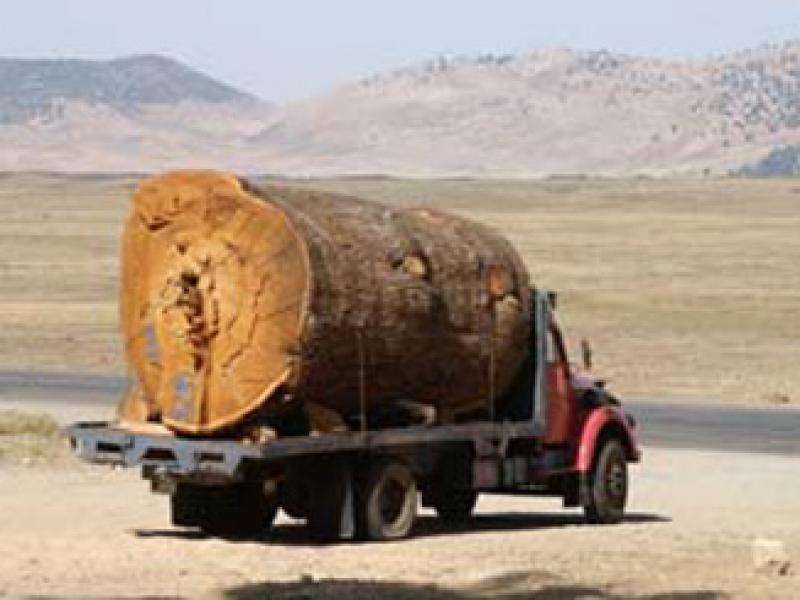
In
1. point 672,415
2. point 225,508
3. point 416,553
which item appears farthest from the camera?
point 672,415

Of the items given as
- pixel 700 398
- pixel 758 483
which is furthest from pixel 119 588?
pixel 700 398

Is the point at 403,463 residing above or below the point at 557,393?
below

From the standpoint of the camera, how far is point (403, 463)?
19.6 meters

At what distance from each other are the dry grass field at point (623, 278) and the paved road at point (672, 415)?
243cm

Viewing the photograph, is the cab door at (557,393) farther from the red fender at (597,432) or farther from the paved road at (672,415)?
the paved road at (672,415)

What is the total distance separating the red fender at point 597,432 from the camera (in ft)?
69.2

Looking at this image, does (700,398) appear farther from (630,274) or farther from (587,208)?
(587,208)

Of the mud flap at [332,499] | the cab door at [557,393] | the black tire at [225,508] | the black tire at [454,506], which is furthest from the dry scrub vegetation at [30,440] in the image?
the mud flap at [332,499]

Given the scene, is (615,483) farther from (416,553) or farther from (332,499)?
(416,553)

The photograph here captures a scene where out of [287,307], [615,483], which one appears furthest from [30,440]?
[287,307]

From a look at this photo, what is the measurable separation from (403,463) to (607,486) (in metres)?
2.50

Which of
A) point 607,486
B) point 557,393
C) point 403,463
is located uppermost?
point 557,393

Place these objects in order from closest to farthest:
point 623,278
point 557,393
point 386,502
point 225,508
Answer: point 386,502 < point 225,508 < point 557,393 < point 623,278

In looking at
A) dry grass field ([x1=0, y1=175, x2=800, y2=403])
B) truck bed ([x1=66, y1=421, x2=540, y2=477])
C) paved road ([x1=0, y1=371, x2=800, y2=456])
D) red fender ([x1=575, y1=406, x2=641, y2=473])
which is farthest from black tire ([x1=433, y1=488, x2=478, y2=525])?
dry grass field ([x1=0, y1=175, x2=800, y2=403])
